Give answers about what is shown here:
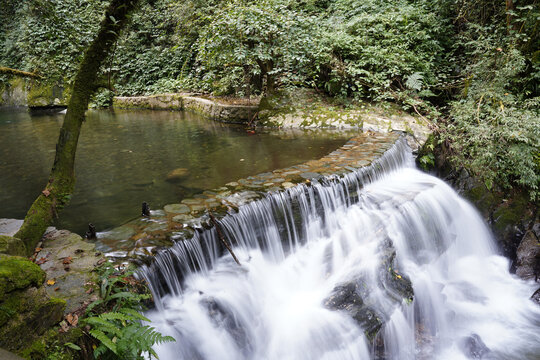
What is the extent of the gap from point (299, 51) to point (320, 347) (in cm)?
793

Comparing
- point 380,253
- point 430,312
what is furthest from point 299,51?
point 430,312

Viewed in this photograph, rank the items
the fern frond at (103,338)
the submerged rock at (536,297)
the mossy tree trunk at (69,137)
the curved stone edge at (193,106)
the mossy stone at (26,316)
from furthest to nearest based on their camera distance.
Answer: the curved stone edge at (193,106) → the submerged rock at (536,297) → the mossy tree trunk at (69,137) → the fern frond at (103,338) → the mossy stone at (26,316)

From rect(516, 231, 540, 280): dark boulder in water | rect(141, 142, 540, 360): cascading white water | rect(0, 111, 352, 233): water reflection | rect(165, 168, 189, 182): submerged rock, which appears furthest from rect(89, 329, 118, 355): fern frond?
rect(516, 231, 540, 280): dark boulder in water

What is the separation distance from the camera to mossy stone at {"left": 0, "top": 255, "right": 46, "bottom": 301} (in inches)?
76.5

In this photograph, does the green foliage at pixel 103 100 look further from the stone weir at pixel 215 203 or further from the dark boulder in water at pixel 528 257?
the dark boulder in water at pixel 528 257

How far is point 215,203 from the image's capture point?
4.52 metres

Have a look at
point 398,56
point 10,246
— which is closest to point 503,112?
point 398,56

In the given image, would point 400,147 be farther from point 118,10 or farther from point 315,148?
point 118,10

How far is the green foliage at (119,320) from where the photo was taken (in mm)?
2260

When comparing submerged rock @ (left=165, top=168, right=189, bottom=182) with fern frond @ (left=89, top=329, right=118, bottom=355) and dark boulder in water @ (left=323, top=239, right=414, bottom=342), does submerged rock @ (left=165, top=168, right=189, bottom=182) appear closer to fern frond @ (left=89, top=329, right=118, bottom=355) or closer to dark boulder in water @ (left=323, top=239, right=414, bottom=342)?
dark boulder in water @ (left=323, top=239, right=414, bottom=342)

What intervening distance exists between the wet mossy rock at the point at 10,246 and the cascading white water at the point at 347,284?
110 centimetres

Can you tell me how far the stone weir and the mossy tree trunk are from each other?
636mm

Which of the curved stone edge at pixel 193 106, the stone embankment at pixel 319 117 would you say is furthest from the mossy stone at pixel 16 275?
the curved stone edge at pixel 193 106

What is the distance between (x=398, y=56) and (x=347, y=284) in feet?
25.1
